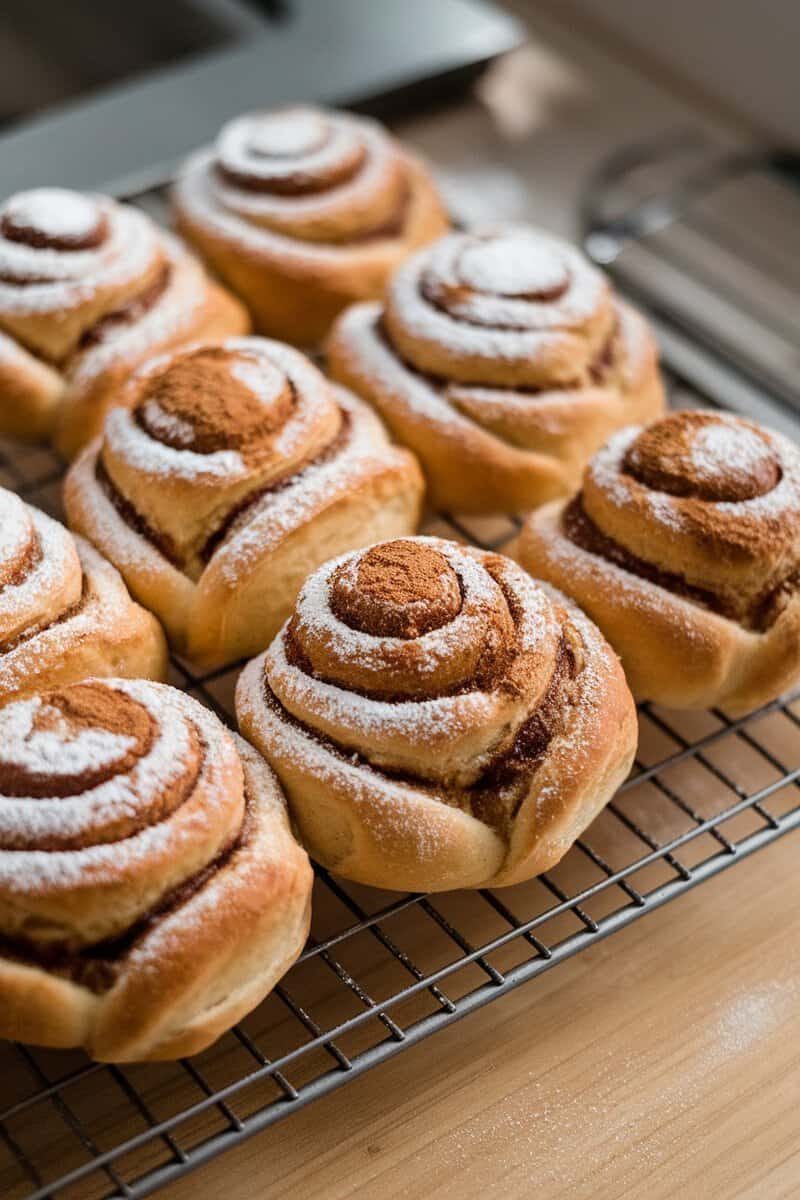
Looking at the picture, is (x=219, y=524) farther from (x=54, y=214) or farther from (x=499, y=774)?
(x=54, y=214)

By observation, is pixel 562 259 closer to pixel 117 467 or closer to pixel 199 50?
pixel 117 467

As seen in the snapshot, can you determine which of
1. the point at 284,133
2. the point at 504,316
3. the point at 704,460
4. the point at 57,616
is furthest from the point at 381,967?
the point at 284,133

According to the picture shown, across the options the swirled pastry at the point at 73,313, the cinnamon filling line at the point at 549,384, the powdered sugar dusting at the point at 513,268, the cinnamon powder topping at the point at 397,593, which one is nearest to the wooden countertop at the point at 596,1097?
the cinnamon powder topping at the point at 397,593

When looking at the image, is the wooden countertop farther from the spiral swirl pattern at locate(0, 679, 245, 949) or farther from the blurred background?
the blurred background

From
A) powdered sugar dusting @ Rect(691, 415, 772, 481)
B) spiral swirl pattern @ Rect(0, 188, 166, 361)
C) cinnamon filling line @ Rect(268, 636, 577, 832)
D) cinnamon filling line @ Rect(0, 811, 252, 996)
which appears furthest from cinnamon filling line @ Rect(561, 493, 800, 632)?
spiral swirl pattern @ Rect(0, 188, 166, 361)

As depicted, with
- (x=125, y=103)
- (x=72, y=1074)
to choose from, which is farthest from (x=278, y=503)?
(x=125, y=103)
